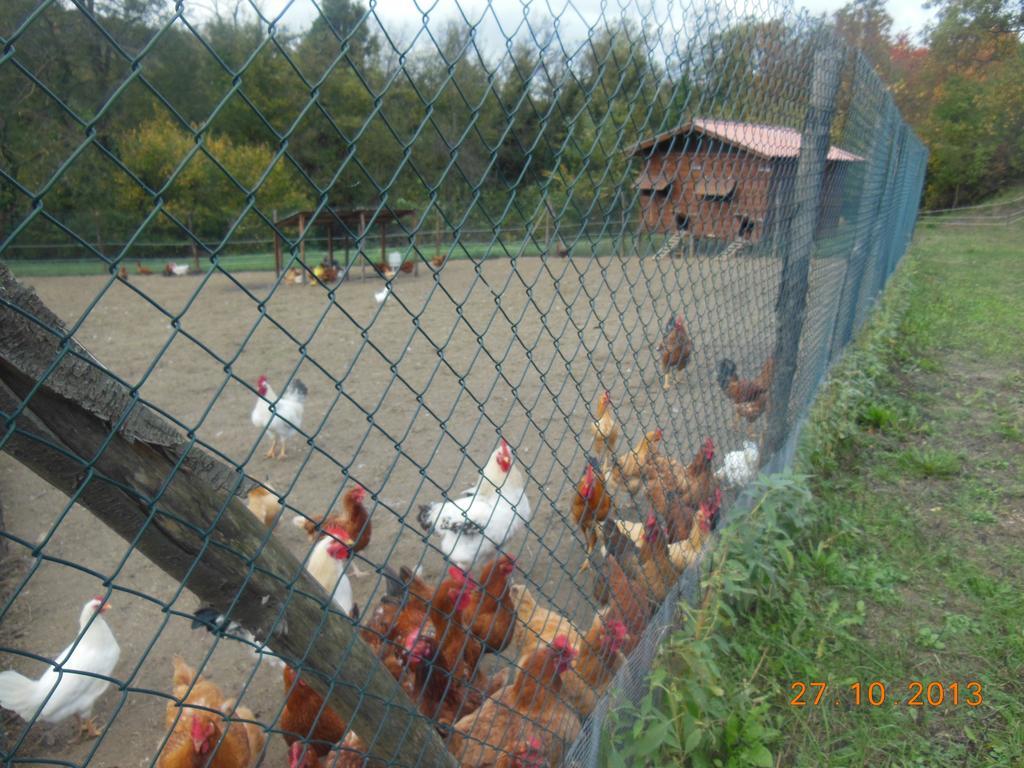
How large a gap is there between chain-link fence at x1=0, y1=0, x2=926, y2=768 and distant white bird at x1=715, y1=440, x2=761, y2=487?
0.06 feet

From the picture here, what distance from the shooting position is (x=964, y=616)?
2.91m

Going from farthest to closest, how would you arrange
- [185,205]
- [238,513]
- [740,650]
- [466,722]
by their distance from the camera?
1. [185,205]
2. [740,650]
3. [466,722]
4. [238,513]

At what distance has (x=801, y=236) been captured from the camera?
3398 millimetres

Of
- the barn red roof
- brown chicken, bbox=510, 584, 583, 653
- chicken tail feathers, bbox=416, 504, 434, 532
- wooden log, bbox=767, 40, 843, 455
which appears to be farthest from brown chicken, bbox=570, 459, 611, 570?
the barn red roof

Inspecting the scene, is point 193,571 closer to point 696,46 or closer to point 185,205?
point 696,46

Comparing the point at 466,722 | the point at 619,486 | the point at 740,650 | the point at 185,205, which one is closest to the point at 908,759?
the point at 740,650

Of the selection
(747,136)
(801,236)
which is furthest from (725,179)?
(801,236)

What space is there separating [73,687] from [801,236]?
3.96 m

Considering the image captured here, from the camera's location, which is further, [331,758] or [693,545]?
[693,545]

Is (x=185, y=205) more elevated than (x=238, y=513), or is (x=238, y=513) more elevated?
(x=185, y=205)

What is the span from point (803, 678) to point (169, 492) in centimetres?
260

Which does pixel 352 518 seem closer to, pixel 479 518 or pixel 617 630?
pixel 479 518

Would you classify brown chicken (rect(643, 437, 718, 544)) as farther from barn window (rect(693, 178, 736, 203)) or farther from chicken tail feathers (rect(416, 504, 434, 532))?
barn window (rect(693, 178, 736, 203))

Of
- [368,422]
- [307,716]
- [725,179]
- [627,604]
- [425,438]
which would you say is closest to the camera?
[368,422]
